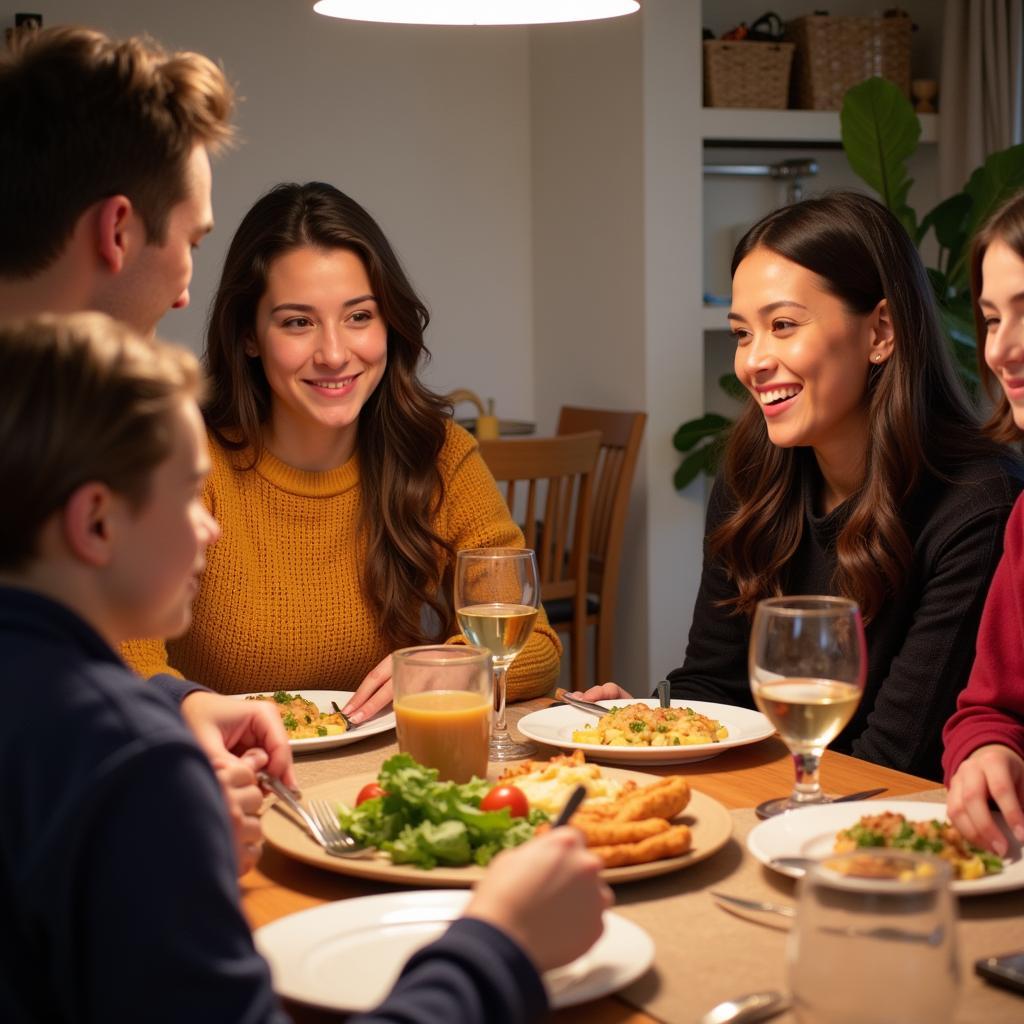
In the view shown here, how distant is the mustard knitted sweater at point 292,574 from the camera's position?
87.2 inches

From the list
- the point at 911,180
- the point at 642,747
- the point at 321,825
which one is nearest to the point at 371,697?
the point at 642,747

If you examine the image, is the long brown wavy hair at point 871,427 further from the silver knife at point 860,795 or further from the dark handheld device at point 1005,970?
the dark handheld device at point 1005,970

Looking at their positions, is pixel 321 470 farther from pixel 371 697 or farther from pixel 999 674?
pixel 999 674

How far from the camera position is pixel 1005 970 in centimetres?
99

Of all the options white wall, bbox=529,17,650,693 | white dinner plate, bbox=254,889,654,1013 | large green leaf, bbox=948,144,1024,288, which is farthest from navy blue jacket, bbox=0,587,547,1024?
white wall, bbox=529,17,650,693

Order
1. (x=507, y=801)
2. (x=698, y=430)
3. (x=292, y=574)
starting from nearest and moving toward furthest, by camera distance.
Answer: (x=507, y=801) → (x=292, y=574) → (x=698, y=430)

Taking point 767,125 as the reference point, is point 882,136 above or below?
below

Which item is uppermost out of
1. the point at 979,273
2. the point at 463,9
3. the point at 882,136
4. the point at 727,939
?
the point at 882,136

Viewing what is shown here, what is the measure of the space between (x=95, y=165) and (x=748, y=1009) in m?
0.94

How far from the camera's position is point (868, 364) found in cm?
219

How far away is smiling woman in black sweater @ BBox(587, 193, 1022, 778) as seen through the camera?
6.44 ft

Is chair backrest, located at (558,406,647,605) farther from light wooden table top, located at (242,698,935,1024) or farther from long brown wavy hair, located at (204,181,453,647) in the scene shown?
light wooden table top, located at (242,698,935,1024)

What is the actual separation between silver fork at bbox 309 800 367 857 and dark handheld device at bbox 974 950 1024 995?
52 cm

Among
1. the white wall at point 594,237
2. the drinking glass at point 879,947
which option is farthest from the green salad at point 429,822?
the white wall at point 594,237
